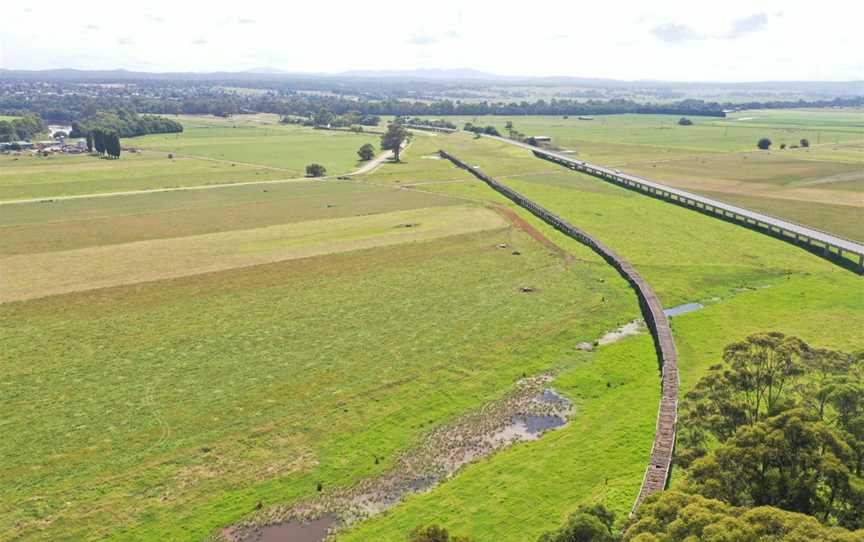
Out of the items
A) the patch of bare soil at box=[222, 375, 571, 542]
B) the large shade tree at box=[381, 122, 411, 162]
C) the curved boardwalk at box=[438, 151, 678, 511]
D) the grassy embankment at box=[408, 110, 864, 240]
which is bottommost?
the patch of bare soil at box=[222, 375, 571, 542]

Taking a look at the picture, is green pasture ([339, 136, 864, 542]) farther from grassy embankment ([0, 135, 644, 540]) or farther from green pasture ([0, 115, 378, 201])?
Result: green pasture ([0, 115, 378, 201])

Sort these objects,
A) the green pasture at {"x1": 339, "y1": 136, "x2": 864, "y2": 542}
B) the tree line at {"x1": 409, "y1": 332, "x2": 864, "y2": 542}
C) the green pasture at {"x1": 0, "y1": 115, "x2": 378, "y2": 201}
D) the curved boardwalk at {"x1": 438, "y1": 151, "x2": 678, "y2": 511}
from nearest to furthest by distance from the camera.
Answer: the tree line at {"x1": 409, "y1": 332, "x2": 864, "y2": 542} → the green pasture at {"x1": 339, "y1": 136, "x2": 864, "y2": 542} → the curved boardwalk at {"x1": 438, "y1": 151, "x2": 678, "y2": 511} → the green pasture at {"x1": 0, "y1": 115, "x2": 378, "y2": 201}

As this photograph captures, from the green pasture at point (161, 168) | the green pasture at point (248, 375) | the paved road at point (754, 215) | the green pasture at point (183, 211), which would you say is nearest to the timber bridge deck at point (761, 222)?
the paved road at point (754, 215)

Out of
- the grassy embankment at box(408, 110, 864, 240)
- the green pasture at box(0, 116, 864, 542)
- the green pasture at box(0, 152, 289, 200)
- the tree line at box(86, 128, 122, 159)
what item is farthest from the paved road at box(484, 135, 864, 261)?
the tree line at box(86, 128, 122, 159)

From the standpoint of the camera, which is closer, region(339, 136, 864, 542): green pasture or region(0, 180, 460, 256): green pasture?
region(339, 136, 864, 542): green pasture

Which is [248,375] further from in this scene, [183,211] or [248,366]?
[183,211]

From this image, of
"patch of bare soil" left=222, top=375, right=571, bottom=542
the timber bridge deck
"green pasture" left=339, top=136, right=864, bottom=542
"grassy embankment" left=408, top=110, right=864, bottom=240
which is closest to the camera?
"patch of bare soil" left=222, top=375, right=571, bottom=542

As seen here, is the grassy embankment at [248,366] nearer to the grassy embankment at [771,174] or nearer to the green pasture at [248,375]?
the green pasture at [248,375]
